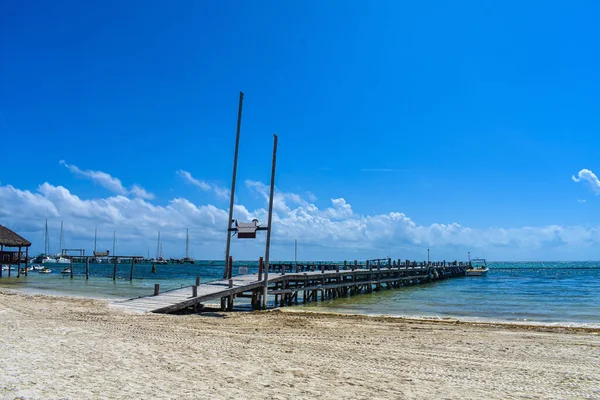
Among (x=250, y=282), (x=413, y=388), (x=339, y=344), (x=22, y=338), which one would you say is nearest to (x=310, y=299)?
(x=250, y=282)

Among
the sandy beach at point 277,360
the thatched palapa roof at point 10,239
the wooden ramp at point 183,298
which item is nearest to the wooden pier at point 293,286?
the wooden ramp at point 183,298

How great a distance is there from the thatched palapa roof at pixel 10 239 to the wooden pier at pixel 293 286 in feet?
107

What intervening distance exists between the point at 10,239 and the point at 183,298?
136ft

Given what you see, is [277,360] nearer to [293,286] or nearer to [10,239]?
[293,286]

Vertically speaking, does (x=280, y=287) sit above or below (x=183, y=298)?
below

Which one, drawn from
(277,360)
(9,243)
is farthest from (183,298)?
(9,243)

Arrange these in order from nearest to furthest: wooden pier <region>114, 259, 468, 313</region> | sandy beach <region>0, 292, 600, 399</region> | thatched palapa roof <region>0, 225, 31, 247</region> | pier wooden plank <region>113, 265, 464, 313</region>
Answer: sandy beach <region>0, 292, 600, 399</region> → pier wooden plank <region>113, 265, 464, 313</region> → wooden pier <region>114, 259, 468, 313</region> → thatched palapa roof <region>0, 225, 31, 247</region>

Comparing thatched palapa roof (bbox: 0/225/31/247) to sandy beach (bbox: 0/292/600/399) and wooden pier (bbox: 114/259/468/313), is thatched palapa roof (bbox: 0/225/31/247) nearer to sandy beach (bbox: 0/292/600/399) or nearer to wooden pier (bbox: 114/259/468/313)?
wooden pier (bbox: 114/259/468/313)

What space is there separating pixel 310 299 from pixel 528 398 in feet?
72.9

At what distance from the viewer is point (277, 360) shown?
359 inches

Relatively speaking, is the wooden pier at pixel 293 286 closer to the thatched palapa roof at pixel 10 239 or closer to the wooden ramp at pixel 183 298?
the wooden ramp at pixel 183 298

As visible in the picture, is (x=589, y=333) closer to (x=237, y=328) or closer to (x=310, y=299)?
(x=237, y=328)

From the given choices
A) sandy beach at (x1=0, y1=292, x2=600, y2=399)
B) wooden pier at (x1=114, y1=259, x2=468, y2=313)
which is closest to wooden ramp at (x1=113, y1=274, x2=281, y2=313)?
wooden pier at (x1=114, y1=259, x2=468, y2=313)

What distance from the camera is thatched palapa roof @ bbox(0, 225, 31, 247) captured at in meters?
48.6
